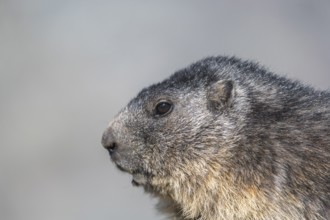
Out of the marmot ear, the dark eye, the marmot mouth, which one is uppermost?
the marmot ear

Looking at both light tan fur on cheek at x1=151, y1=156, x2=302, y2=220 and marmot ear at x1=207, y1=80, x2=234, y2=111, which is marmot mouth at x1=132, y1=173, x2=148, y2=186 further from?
marmot ear at x1=207, y1=80, x2=234, y2=111

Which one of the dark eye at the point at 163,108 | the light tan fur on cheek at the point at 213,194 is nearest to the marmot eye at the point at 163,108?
the dark eye at the point at 163,108

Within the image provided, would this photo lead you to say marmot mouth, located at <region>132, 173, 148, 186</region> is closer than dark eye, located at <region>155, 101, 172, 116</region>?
Yes

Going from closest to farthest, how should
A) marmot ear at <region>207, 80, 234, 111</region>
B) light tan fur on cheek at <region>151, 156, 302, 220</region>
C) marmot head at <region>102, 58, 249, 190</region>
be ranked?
1. light tan fur on cheek at <region>151, 156, 302, 220</region>
2. marmot head at <region>102, 58, 249, 190</region>
3. marmot ear at <region>207, 80, 234, 111</region>

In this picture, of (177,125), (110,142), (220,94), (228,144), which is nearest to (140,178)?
(110,142)

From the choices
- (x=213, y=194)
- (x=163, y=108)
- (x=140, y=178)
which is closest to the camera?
(x=213, y=194)

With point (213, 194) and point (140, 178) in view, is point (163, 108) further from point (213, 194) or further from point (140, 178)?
point (213, 194)

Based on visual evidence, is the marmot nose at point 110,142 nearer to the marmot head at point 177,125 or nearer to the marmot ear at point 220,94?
the marmot head at point 177,125

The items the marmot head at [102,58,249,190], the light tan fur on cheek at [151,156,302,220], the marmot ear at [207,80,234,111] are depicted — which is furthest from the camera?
the marmot ear at [207,80,234,111]

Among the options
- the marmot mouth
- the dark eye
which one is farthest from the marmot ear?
the marmot mouth
